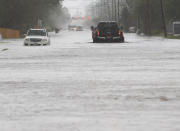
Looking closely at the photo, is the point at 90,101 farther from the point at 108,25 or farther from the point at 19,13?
the point at 19,13

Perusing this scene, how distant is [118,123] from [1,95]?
152 inches

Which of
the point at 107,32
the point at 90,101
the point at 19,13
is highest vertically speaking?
the point at 19,13

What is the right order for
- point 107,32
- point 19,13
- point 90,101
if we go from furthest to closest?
1. point 19,13
2. point 107,32
3. point 90,101

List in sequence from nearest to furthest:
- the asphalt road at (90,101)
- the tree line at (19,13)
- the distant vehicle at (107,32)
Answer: the asphalt road at (90,101) < the distant vehicle at (107,32) < the tree line at (19,13)

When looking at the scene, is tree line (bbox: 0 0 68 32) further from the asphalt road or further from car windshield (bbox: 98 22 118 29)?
the asphalt road

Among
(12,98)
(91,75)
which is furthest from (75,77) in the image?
(12,98)

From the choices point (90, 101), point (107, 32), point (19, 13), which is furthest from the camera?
point (19, 13)

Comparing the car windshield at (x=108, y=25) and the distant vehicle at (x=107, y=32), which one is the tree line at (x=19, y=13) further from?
the distant vehicle at (x=107, y=32)

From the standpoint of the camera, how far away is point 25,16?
94125 mm

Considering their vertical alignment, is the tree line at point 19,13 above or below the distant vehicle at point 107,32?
above

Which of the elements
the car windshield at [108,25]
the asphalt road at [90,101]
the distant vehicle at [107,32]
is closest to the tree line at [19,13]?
the car windshield at [108,25]

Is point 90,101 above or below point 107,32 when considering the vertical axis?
below

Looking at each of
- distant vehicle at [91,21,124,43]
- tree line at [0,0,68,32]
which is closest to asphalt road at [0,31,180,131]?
distant vehicle at [91,21,124,43]

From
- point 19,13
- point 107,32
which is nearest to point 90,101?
point 107,32
